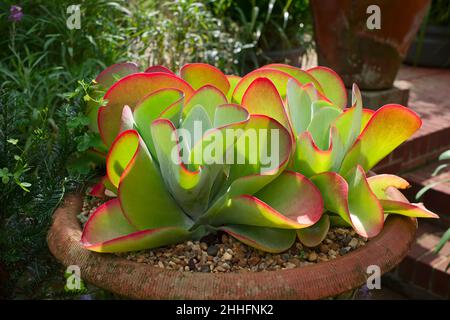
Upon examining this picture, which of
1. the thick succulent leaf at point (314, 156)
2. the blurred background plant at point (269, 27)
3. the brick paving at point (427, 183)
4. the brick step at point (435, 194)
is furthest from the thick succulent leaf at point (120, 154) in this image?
the blurred background plant at point (269, 27)

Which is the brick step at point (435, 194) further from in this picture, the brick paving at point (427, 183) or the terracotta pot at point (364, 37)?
the terracotta pot at point (364, 37)

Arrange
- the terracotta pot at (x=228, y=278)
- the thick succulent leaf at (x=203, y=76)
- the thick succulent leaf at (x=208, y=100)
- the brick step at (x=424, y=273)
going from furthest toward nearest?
the brick step at (x=424, y=273) → the thick succulent leaf at (x=203, y=76) → the thick succulent leaf at (x=208, y=100) → the terracotta pot at (x=228, y=278)

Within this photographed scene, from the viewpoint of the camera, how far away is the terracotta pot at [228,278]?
980mm

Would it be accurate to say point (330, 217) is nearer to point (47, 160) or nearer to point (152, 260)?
point (152, 260)

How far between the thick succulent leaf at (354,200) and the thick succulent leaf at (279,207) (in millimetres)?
45

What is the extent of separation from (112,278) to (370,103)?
2.07 meters

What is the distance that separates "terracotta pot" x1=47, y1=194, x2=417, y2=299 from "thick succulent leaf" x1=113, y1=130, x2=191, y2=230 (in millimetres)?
99

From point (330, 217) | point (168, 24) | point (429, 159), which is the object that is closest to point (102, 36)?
point (168, 24)

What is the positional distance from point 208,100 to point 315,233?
1.15 ft

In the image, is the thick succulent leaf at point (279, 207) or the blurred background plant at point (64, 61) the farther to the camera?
the blurred background plant at point (64, 61)

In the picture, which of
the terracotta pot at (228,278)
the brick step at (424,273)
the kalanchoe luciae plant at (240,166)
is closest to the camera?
the terracotta pot at (228,278)

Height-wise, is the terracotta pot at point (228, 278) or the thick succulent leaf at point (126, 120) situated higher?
the thick succulent leaf at point (126, 120)

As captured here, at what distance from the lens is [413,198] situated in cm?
271

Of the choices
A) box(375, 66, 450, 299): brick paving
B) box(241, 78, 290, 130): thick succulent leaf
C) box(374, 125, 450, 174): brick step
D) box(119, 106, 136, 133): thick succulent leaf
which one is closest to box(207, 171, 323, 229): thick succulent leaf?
box(241, 78, 290, 130): thick succulent leaf
